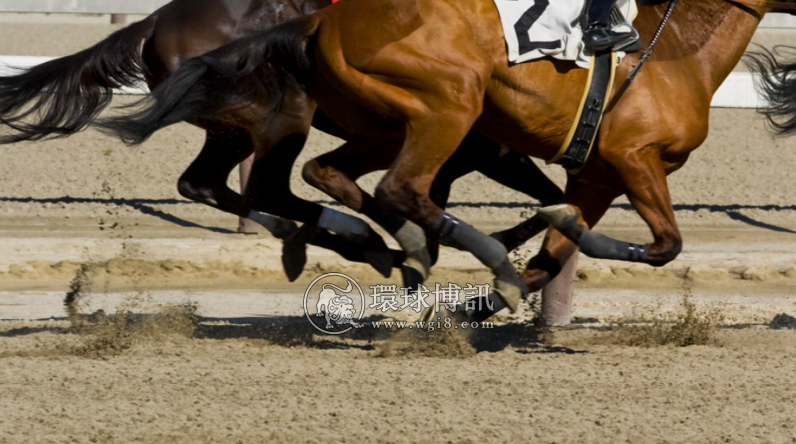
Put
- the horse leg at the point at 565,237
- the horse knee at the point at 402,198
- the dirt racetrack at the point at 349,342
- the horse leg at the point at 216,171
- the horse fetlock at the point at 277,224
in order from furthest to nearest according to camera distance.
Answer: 1. the horse leg at the point at 216,171
2. the horse fetlock at the point at 277,224
3. the horse leg at the point at 565,237
4. the horse knee at the point at 402,198
5. the dirt racetrack at the point at 349,342

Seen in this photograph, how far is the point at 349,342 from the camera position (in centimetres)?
494

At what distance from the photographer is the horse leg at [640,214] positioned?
4.34 meters

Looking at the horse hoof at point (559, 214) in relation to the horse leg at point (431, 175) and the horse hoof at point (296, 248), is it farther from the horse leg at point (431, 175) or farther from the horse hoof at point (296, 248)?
the horse hoof at point (296, 248)

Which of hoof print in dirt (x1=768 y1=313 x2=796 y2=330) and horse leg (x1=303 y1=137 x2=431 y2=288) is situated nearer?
horse leg (x1=303 y1=137 x2=431 y2=288)

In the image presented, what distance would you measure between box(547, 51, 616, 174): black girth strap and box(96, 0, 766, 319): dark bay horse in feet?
0.13

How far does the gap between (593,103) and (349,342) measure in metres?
1.58

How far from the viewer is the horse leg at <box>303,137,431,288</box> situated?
4.55m

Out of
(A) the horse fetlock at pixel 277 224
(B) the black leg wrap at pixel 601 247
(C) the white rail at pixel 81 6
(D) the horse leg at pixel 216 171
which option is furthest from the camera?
(C) the white rail at pixel 81 6

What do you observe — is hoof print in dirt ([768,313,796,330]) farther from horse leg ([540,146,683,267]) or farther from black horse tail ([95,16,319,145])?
black horse tail ([95,16,319,145])

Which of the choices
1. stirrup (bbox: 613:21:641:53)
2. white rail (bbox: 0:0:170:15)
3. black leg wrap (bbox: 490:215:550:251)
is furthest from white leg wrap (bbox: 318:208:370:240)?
white rail (bbox: 0:0:170:15)

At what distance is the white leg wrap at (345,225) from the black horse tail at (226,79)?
58 centimetres

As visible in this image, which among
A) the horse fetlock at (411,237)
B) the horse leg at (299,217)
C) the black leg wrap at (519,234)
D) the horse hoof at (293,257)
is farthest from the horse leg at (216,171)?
the black leg wrap at (519,234)

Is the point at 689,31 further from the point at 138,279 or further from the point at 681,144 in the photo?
the point at 138,279

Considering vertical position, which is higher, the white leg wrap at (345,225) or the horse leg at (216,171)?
the horse leg at (216,171)
